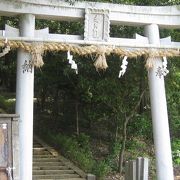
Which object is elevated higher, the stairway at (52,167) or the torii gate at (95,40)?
the torii gate at (95,40)

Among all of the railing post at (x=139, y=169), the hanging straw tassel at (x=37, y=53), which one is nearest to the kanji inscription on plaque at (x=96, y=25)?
the hanging straw tassel at (x=37, y=53)

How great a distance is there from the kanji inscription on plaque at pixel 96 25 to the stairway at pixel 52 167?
3.68m

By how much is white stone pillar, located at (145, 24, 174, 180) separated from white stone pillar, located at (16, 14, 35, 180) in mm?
2466

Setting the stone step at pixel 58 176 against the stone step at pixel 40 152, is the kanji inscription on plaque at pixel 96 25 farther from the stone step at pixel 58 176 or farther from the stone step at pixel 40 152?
the stone step at pixel 40 152

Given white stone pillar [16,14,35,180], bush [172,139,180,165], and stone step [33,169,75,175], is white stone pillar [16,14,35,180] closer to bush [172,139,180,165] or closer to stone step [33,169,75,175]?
stone step [33,169,75,175]

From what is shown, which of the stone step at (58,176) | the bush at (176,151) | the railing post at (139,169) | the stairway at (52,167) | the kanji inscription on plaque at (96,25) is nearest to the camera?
the railing post at (139,169)

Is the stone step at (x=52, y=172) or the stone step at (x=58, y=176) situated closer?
the stone step at (x=58, y=176)

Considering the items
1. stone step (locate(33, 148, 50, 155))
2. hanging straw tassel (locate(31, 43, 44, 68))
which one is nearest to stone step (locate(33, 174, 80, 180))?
stone step (locate(33, 148, 50, 155))

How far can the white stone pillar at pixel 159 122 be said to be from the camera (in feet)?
28.6

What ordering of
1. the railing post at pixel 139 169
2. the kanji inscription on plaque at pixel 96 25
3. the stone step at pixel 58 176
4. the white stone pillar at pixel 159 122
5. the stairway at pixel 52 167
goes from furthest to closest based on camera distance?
the stairway at pixel 52 167, the stone step at pixel 58 176, the white stone pillar at pixel 159 122, the kanji inscription on plaque at pixel 96 25, the railing post at pixel 139 169

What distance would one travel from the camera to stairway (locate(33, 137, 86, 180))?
10.4 m

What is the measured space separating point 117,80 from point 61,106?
4.50 meters

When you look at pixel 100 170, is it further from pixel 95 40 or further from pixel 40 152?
pixel 95 40

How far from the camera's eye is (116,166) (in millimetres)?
11555
